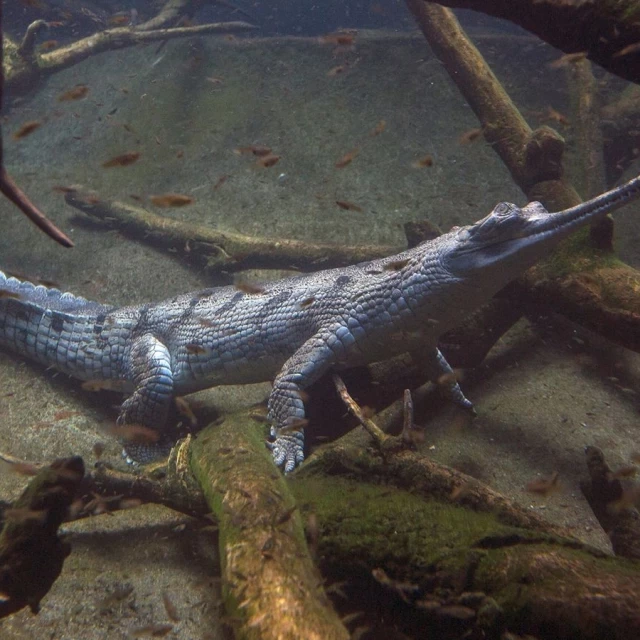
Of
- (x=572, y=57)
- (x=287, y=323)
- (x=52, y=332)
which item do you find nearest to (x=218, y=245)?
(x=52, y=332)

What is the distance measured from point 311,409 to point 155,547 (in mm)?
1669

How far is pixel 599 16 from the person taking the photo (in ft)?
9.47

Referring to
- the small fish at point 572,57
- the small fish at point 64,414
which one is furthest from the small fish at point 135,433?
the small fish at point 572,57

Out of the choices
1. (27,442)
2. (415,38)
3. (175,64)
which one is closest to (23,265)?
(27,442)

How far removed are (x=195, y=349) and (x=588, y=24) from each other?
371cm

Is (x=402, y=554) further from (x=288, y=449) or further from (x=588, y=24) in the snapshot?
(x=588, y=24)

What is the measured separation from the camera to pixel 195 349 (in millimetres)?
4402

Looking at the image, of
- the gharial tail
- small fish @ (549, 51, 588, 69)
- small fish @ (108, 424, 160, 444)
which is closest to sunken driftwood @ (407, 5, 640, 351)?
small fish @ (549, 51, 588, 69)

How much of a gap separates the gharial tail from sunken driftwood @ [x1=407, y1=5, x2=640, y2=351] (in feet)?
14.6

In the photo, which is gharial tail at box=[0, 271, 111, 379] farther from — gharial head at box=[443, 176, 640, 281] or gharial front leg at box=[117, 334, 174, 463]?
gharial head at box=[443, 176, 640, 281]

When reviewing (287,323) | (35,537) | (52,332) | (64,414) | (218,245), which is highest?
(35,537)

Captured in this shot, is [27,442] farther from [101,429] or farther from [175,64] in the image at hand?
[175,64]

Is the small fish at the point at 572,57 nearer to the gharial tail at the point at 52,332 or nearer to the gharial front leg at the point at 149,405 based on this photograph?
the gharial front leg at the point at 149,405

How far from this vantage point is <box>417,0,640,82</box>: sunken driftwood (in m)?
2.79
